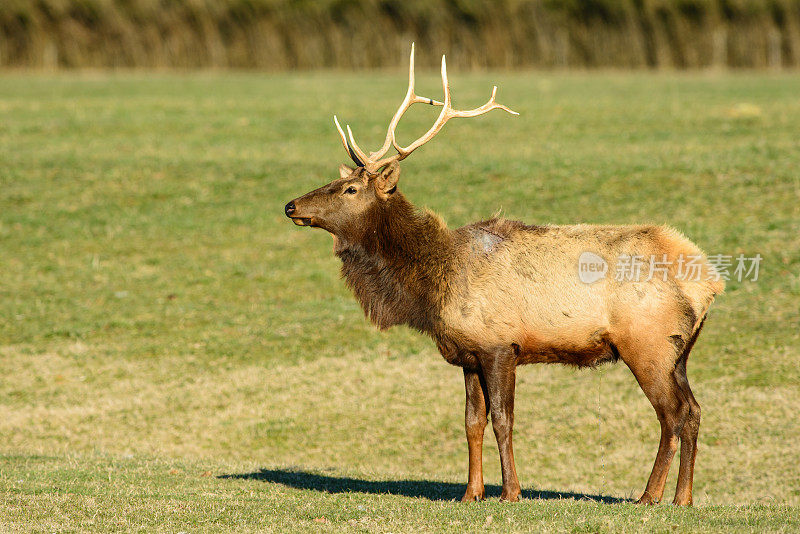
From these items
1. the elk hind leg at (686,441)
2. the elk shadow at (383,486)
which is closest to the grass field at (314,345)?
the elk shadow at (383,486)

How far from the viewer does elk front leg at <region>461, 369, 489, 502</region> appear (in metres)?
10.2

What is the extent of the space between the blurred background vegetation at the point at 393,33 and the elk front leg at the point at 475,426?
4574 centimetres

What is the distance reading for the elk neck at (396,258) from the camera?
34.2 ft

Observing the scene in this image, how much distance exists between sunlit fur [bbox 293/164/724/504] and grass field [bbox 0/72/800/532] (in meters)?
1.07

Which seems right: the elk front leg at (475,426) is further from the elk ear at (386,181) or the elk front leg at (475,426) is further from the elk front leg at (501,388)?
the elk ear at (386,181)

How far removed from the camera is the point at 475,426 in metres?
10.2

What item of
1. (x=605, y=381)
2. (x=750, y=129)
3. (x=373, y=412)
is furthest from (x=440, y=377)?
(x=750, y=129)

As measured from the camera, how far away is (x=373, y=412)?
1528 centimetres

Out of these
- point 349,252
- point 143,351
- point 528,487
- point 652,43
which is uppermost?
point 652,43

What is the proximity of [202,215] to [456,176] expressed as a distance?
614 centimetres

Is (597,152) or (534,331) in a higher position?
(597,152)

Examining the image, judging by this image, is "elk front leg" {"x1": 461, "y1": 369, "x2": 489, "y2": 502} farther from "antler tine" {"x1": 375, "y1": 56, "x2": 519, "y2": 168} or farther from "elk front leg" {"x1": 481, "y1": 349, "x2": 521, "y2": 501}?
"antler tine" {"x1": 375, "y1": 56, "x2": 519, "y2": 168}

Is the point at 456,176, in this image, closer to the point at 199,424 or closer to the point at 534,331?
the point at 199,424

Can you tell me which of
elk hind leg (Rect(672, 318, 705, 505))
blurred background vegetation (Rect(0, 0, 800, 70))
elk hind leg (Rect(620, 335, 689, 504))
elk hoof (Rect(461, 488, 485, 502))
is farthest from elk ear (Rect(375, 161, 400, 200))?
blurred background vegetation (Rect(0, 0, 800, 70))
